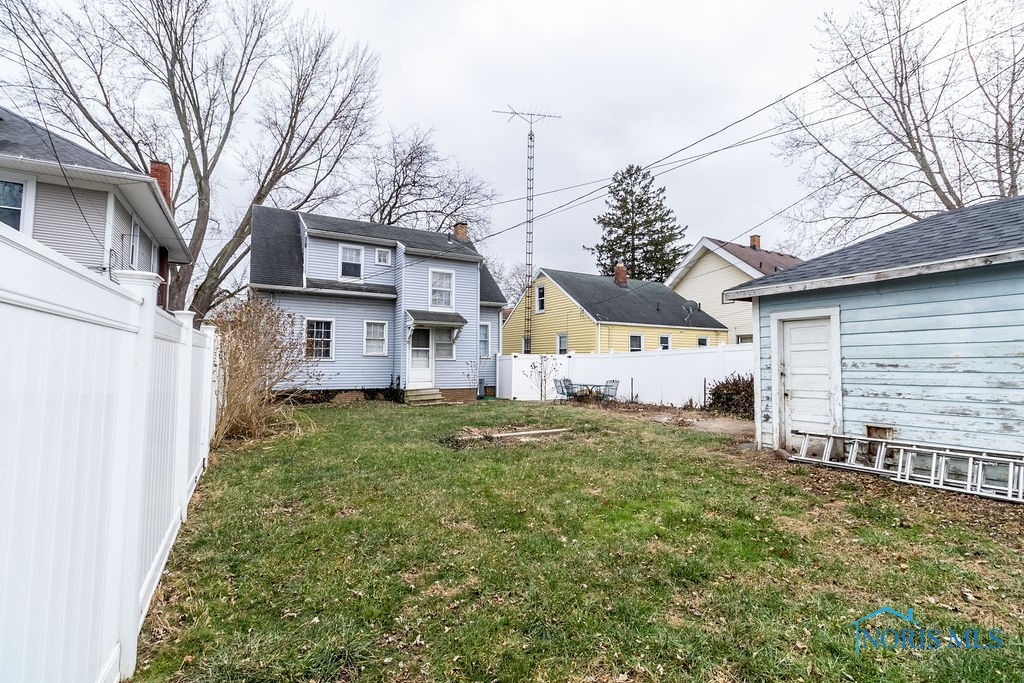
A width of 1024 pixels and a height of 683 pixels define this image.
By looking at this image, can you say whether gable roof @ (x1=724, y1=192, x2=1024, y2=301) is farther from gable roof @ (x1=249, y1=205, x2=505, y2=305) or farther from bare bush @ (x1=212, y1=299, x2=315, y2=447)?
gable roof @ (x1=249, y1=205, x2=505, y2=305)

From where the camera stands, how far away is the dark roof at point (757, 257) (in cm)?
2277

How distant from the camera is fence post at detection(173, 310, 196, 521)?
3.64 metres

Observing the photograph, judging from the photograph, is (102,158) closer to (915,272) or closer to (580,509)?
(580,509)

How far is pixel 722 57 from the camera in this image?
960 cm

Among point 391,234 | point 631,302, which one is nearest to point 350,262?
point 391,234

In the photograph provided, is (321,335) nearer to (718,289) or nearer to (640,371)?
(640,371)

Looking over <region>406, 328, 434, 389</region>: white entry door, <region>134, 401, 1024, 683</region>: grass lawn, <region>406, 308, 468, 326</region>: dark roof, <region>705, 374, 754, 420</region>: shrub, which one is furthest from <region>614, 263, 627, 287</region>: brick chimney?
<region>134, 401, 1024, 683</region>: grass lawn

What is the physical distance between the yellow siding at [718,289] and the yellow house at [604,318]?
66 cm

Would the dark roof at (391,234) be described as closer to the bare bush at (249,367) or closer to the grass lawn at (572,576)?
the bare bush at (249,367)

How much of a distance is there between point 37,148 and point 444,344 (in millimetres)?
11080

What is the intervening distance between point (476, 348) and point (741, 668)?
Answer: 605 inches

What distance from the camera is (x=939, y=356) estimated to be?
18.6 ft

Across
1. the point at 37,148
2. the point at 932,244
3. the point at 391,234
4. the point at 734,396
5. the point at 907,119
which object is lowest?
the point at 734,396

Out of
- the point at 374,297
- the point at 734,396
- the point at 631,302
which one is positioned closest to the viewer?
the point at 734,396
